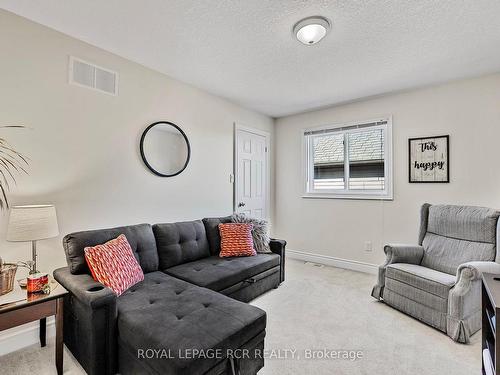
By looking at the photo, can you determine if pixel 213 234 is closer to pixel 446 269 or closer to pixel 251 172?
pixel 251 172

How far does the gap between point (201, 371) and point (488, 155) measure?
11.7ft

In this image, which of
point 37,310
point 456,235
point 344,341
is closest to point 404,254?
point 456,235

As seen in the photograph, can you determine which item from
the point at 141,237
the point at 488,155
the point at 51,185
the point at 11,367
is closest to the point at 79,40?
the point at 51,185

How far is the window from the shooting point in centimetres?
365

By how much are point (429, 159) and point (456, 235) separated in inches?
41.0

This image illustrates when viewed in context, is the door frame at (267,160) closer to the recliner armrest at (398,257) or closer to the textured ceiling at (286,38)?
the textured ceiling at (286,38)

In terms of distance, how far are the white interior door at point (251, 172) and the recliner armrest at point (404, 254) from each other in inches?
83.1

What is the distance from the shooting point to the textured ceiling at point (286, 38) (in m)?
1.86

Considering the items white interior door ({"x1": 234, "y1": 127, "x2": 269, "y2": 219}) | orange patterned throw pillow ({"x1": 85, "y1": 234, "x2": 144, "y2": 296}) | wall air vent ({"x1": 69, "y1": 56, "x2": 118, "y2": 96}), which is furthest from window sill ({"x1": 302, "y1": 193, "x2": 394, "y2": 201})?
wall air vent ({"x1": 69, "y1": 56, "x2": 118, "y2": 96})

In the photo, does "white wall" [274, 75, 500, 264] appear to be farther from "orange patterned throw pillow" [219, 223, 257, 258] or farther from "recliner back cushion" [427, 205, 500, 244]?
"orange patterned throw pillow" [219, 223, 257, 258]

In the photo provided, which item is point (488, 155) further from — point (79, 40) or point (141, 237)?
point (79, 40)

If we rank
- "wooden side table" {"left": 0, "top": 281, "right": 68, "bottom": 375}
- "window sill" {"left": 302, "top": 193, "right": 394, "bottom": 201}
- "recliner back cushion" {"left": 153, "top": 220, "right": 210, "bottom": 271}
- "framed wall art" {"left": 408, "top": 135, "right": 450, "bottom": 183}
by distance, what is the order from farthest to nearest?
"window sill" {"left": 302, "top": 193, "right": 394, "bottom": 201}, "framed wall art" {"left": 408, "top": 135, "right": 450, "bottom": 183}, "recliner back cushion" {"left": 153, "top": 220, "right": 210, "bottom": 271}, "wooden side table" {"left": 0, "top": 281, "right": 68, "bottom": 375}

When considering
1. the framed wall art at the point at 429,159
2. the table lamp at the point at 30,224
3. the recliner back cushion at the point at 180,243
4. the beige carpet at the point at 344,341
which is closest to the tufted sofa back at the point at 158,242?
the recliner back cushion at the point at 180,243

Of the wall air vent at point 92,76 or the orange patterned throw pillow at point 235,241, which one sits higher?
the wall air vent at point 92,76
